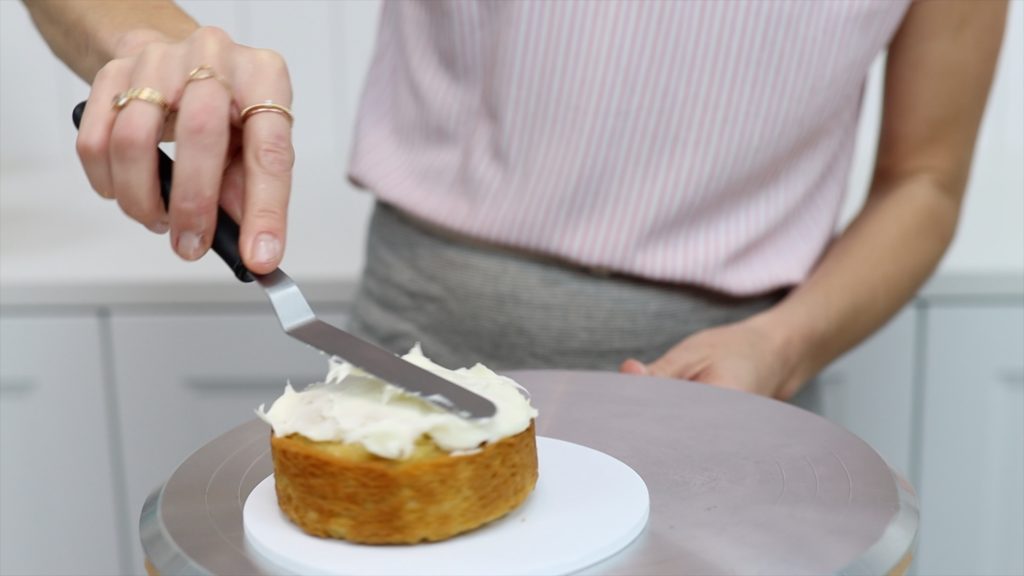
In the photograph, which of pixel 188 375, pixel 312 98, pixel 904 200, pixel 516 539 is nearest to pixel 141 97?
pixel 516 539

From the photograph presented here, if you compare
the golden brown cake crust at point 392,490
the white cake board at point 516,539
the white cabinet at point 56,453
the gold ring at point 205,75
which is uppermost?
the gold ring at point 205,75

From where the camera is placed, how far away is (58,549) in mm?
1261

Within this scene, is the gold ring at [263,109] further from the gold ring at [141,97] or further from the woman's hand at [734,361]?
the woman's hand at [734,361]

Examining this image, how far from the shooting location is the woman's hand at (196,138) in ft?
1.66

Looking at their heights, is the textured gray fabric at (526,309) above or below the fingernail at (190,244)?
below

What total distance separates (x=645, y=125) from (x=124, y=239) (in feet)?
2.55

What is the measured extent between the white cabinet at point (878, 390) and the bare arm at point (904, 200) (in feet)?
1.20

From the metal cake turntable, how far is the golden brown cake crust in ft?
0.11

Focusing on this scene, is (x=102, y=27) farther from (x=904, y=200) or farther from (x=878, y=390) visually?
(x=878, y=390)

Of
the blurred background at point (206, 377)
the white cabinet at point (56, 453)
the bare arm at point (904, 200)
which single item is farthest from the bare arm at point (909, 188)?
the white cabinet at point (56, 453)

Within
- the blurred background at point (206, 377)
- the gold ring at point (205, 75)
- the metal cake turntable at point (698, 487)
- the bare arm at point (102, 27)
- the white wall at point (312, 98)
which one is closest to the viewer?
the metal cake turntable at point (698, 487)

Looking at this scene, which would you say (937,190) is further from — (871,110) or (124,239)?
(124,239)

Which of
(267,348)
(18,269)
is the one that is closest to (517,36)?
(267,348)

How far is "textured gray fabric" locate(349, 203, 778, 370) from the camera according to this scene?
31.1 inches
